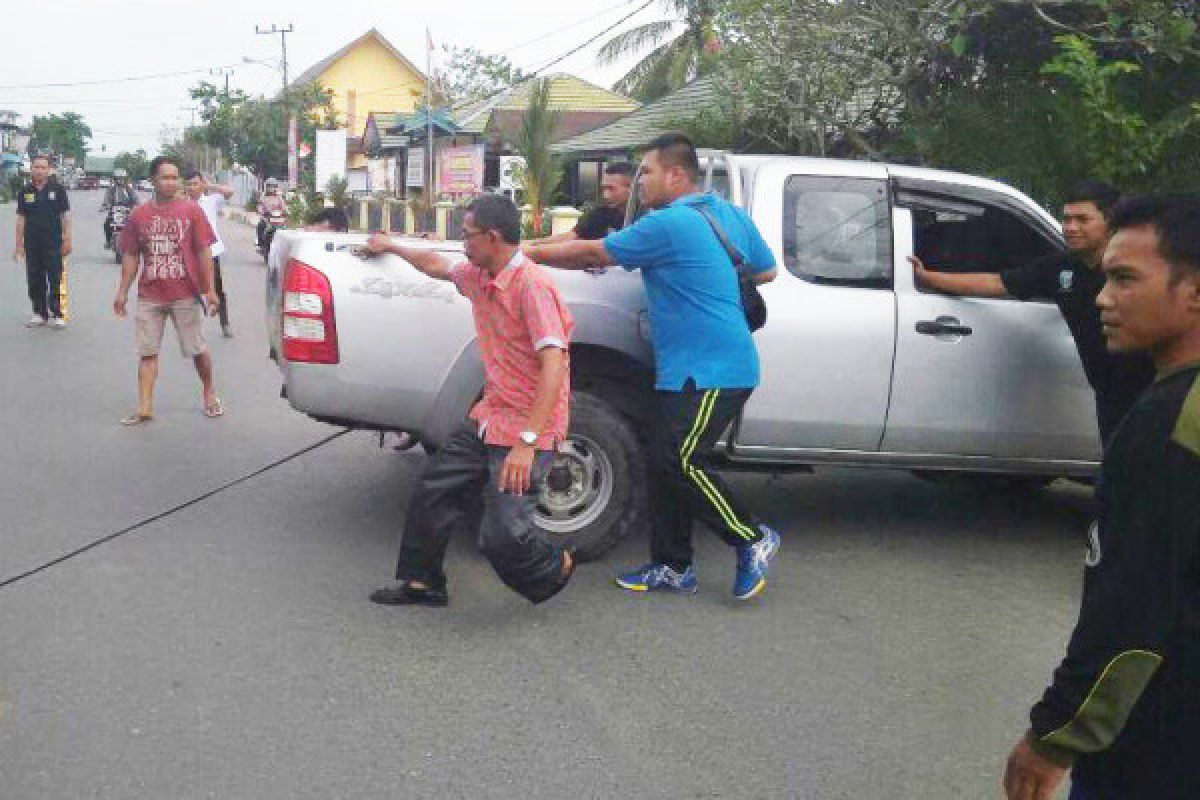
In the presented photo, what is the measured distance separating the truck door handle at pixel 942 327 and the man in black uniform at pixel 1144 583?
391 centimetres

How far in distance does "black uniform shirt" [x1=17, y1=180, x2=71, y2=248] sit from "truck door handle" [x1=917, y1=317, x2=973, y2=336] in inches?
420

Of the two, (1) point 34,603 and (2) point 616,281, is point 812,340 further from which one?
(1) point 34,603

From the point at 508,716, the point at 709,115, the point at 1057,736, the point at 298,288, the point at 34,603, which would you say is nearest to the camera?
the point at 1057,736

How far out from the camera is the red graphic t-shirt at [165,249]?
9.20 meters

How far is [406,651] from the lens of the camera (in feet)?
16.2

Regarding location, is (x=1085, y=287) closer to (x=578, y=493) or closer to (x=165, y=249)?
(x=578, y=493)

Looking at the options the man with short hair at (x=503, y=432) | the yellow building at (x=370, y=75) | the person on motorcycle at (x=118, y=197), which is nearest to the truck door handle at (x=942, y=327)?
the man with short hair at (x=503, y=432)

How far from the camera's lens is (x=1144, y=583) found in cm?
208

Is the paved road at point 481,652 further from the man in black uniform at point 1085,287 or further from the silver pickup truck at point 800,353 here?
the man in black uniform at point 1085,287

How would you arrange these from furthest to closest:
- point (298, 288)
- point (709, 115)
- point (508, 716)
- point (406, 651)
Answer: point (709, 115) < point (298, 288) < point (406, 651) < point (508, 716)

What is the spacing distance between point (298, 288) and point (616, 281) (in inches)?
55.1

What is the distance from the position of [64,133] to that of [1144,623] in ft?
550

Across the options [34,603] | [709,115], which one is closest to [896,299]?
[34,603]

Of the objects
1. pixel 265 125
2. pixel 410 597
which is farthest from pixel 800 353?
pixel 265 125
